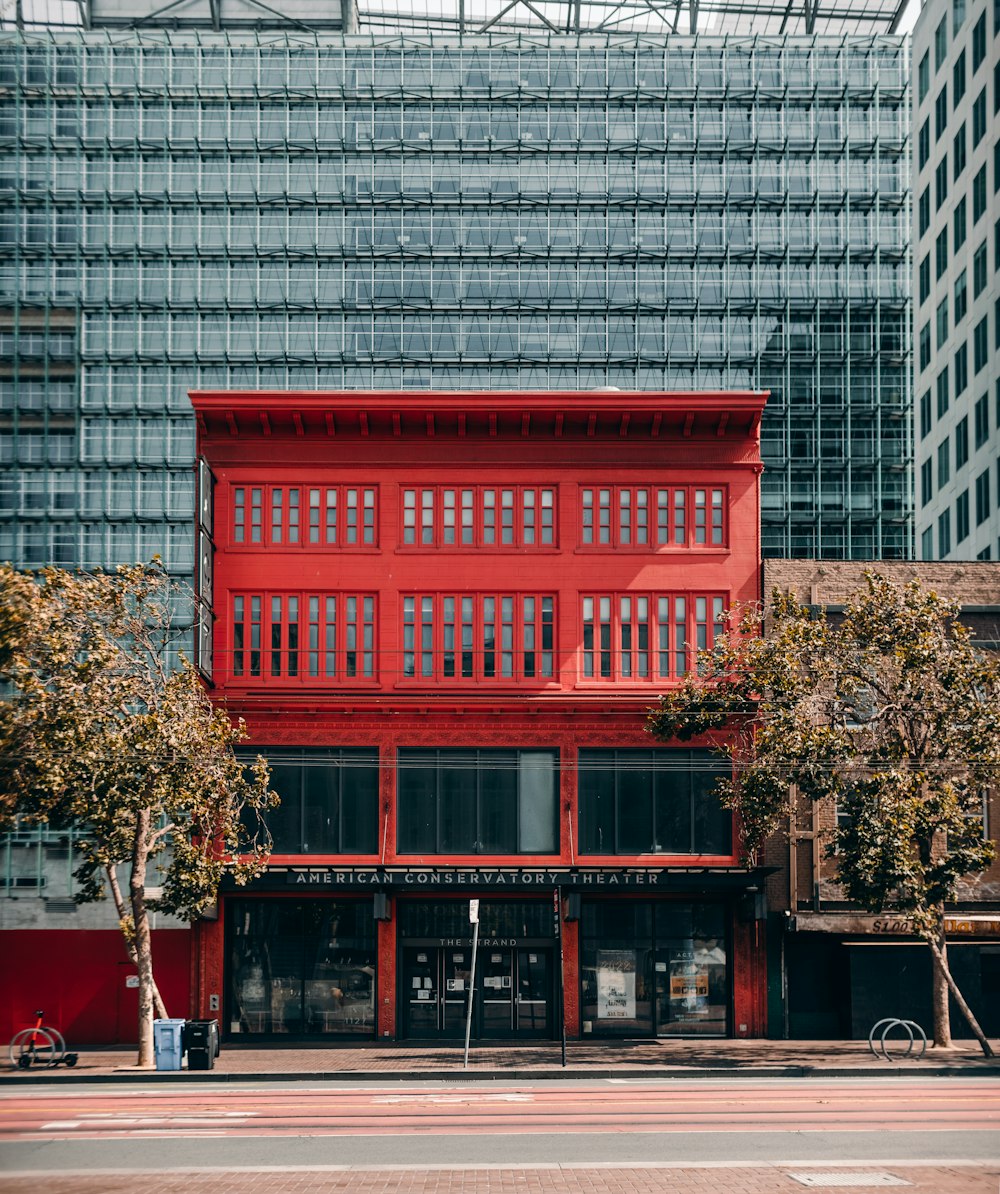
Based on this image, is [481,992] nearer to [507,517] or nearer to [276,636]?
[276,636]

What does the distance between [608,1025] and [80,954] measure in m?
14.1

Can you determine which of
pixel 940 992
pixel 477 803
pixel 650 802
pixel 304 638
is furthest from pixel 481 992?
pixel 940 992

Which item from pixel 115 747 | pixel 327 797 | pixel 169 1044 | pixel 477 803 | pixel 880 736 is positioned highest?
pixel 880 736

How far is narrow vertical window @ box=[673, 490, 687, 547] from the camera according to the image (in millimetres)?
41906

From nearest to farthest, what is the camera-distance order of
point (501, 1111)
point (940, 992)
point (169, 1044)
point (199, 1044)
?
point (501, 1111) → point (199, 1044) → point (169, 1044) → point (940, 992)

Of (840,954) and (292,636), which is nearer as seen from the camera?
(840,954)

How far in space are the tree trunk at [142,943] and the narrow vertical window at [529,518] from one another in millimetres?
13454

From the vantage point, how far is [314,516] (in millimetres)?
41906

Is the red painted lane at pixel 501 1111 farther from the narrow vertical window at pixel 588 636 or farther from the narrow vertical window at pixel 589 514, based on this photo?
the narrow vertical window at pixel 589 514

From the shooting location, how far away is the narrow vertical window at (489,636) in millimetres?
41344

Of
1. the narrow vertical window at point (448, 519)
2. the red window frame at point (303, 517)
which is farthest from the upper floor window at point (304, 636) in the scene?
the narrow vertical window at point (448, 519)

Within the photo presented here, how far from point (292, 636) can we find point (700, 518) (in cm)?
1174

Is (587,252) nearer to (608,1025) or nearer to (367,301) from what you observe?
(367,301)

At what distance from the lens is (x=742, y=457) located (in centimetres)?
4219
